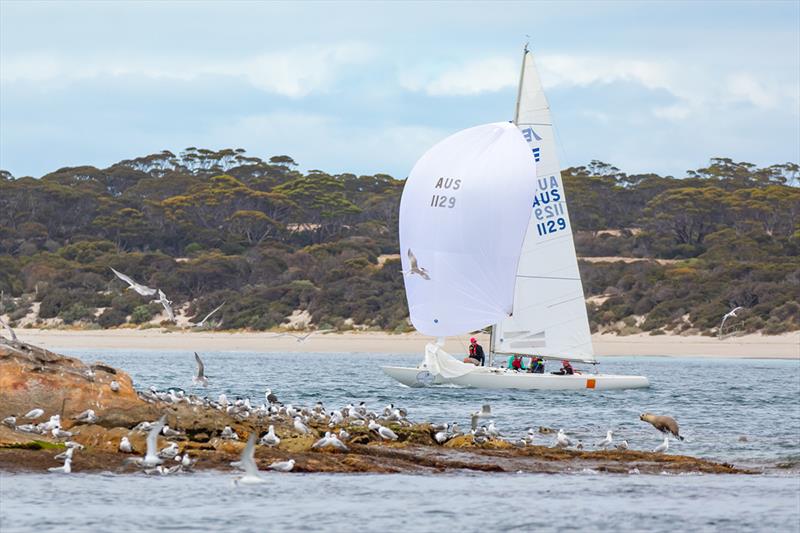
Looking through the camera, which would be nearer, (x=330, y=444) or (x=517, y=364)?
(x=330, y=444)

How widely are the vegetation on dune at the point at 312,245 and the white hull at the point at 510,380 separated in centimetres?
3150

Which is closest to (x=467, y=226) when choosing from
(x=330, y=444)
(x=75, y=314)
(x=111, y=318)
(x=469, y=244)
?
(x=469, y=244)

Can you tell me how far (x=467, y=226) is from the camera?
1399 inches

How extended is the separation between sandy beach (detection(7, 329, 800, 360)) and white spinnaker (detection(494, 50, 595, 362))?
871 inches

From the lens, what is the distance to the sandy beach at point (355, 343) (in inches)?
2488

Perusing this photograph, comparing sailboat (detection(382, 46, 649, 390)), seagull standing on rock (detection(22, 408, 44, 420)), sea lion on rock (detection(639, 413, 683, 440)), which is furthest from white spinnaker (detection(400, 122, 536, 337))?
seagull standing on rock (detection(22, 408, 44, 420))

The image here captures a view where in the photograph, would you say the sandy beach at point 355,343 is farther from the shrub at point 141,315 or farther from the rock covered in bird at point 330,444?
the rock covered in bird at point 330,444

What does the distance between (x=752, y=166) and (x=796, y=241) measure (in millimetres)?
38230

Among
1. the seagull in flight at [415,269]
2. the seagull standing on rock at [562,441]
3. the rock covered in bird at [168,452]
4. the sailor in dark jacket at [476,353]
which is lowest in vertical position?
the rock covered in bird at [168,452]

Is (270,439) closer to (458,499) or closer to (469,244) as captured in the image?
(458,499)

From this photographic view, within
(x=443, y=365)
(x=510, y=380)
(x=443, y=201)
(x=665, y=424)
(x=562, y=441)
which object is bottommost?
(x=562, y=441)

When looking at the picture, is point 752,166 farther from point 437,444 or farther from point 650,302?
point 437,444

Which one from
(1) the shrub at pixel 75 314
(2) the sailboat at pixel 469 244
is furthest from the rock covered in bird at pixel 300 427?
(1) the shrub at pixel 75 314

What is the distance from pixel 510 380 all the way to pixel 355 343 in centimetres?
3076
